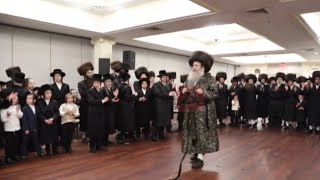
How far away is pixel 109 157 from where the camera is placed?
190 inches

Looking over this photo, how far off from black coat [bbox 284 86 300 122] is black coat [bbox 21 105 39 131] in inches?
260

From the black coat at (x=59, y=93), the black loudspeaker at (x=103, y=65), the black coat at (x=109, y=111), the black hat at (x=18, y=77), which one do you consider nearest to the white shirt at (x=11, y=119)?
the black hat at (x=18, y=77)

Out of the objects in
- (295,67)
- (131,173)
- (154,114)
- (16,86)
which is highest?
(295,67)

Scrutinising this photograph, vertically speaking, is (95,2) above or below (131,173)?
above

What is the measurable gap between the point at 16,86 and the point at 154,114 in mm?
2842

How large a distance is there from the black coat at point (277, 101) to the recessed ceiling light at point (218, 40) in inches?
110

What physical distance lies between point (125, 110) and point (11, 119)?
2.21m

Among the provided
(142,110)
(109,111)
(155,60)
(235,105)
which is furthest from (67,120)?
(155,60)

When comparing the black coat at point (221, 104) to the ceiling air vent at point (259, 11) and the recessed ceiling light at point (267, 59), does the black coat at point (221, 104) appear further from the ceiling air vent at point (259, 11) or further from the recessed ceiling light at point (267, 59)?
the recessed ceiling light at point (267, 59)

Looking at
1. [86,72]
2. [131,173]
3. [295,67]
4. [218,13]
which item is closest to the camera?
[131,173]

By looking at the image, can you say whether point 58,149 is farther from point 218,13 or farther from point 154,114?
point 218,13

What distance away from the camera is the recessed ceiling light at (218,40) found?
10.8 metres

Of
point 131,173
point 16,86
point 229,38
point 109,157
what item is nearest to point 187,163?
point 131,173

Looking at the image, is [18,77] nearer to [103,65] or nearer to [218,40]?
[103,65]
